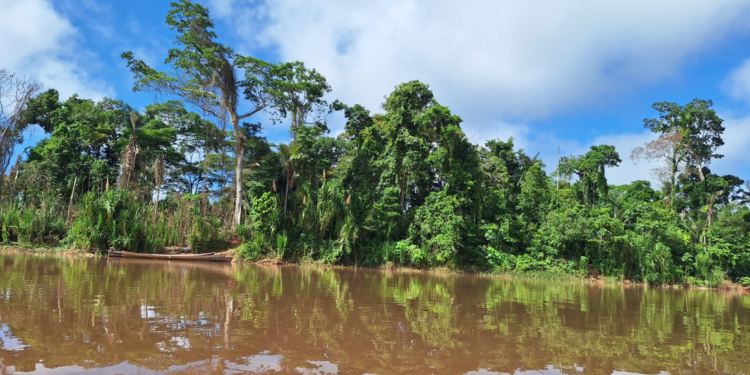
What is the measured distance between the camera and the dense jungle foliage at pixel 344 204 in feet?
63.2

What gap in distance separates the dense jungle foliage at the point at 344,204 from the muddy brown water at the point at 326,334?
10.3 metres

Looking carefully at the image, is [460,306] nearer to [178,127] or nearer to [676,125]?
[178,127]

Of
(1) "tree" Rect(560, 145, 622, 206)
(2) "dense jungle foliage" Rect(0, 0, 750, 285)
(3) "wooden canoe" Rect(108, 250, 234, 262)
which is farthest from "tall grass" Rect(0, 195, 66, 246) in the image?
(1) "tree" Rect(560, 145, 622, 206)

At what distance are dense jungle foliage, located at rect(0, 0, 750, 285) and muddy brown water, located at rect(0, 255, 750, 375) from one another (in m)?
10.3

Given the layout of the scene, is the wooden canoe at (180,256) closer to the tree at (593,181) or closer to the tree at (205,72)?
the tree at (205,72)

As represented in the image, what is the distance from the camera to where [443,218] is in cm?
2006

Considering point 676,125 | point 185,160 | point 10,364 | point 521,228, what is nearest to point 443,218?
point 521,228

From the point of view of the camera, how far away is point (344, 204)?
20906mm

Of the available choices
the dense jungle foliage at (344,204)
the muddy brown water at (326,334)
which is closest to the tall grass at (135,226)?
the dense jungle foliage at (344,204)

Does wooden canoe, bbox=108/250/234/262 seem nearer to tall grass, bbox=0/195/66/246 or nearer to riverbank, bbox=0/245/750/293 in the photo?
riverbank, bbox=0/245/750/293

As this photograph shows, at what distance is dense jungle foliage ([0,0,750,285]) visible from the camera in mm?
19250

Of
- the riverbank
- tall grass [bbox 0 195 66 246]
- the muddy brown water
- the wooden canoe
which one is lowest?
the riverbank

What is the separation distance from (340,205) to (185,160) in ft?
52.0

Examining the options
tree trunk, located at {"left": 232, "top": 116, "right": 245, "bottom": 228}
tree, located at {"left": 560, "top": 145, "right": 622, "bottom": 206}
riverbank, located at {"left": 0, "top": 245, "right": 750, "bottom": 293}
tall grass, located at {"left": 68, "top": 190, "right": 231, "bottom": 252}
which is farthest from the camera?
tree, located at {"left": 560, "top": 145, "right": 622, "bottom": 206}
